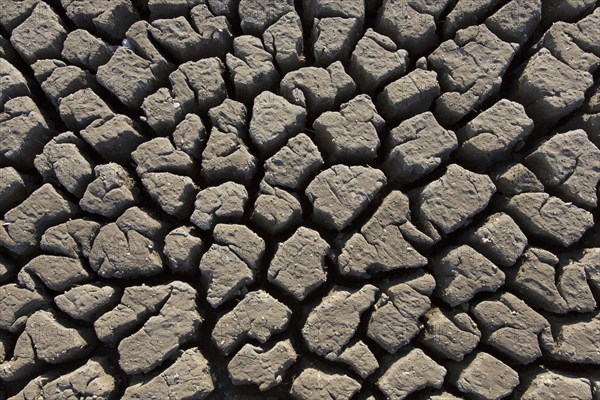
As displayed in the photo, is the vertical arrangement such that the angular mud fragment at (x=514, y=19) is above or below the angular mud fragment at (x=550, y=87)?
above

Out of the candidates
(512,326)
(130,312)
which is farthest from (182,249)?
(512,326)

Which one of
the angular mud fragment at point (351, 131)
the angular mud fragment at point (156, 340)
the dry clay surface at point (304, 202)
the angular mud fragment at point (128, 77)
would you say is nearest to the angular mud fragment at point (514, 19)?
the dry clay surface at point (304, 202)

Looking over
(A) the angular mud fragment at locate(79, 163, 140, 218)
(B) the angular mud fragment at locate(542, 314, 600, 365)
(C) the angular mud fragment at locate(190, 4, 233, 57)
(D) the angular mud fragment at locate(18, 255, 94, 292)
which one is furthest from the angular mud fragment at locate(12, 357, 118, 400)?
(B) the angular mud fragment at locate(542, 314, 600, 365)

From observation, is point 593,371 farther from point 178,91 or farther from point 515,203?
point 178,91

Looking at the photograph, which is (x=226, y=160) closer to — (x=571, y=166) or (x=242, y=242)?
(x=242, y=242)

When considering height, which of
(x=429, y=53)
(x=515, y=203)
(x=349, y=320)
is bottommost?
(x=349, y=320)

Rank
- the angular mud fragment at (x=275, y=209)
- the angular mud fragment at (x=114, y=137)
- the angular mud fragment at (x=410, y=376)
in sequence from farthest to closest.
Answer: the angular mud fragment at (x=114, y=137) < the angular mud fragment at (x=275, y=209) < the angular mud fragment at (x=410, y=376)

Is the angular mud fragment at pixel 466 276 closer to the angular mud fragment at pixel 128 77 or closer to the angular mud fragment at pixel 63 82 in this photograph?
the angular mud fragment at pixel 128 77

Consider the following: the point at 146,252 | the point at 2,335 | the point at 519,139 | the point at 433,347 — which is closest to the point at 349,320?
the point at 433,347
